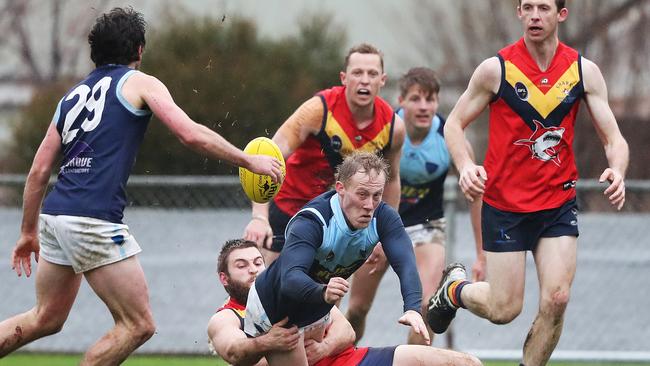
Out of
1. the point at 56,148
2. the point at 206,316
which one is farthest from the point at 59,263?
the point at 206,316

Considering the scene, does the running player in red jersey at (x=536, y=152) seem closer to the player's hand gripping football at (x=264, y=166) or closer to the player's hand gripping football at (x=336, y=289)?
the player's hand gripping football at (x=264, y=166)

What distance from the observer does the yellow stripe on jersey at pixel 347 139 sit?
7855 mm

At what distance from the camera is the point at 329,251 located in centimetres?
605

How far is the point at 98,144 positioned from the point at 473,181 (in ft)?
6.87

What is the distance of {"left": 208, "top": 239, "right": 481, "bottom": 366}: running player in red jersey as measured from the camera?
604cm

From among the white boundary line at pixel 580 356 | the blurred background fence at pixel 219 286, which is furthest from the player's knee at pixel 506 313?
the blurred background fence at pixel 219 286

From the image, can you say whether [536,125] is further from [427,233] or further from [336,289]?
[336,289]

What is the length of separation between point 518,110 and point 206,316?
17.4 feet

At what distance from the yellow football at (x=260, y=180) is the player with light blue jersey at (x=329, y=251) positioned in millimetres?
850

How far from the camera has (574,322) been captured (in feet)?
38.0

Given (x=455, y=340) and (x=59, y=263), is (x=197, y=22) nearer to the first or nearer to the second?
(x=455, y=340)

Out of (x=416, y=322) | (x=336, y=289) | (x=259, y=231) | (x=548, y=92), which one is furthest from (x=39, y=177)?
(x=548, y=92)

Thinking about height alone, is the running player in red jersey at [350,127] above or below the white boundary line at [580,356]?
above

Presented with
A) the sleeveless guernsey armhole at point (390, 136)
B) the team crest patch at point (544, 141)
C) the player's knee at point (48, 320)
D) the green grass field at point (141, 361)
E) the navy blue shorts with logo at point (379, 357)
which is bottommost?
the green grass field at point (141, 361)
